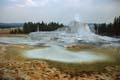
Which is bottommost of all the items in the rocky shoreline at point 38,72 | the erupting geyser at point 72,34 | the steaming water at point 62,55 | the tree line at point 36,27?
the rocky shoreline at point 38,72

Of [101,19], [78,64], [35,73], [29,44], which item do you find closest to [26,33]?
[29,44]

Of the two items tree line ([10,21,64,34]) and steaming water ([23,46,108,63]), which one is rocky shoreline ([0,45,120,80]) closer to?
steaming water ([23,46,108,63])

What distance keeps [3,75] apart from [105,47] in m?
1.27

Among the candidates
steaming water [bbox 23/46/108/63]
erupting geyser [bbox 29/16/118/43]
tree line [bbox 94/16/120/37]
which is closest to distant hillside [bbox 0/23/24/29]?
erupting geyser [bbox 29/16/118/43]

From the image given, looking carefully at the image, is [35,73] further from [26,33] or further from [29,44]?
[26,33]

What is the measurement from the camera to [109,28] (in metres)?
2.79

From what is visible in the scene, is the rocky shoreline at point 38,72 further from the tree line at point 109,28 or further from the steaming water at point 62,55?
the tree line at point 109,28

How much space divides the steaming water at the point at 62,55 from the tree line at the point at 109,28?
0.33 metres

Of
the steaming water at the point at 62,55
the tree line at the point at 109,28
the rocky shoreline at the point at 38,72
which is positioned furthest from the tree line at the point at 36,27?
the tree line at the point at 109,28

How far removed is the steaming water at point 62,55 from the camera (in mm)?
2574

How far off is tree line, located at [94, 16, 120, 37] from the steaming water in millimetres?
327

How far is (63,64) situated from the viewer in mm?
2516

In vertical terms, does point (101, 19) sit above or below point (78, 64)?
above

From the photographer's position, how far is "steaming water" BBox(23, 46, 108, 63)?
2574 mm
